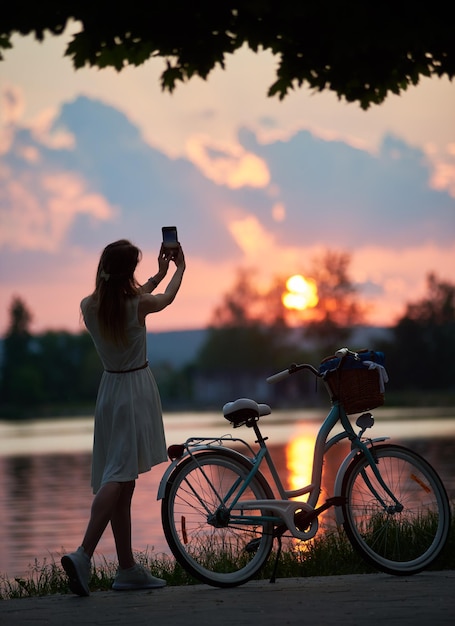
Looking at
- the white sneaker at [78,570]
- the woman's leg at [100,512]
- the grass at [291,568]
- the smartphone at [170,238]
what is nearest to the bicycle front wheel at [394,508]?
the grass at [291,568]

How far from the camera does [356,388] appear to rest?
7.17 meters

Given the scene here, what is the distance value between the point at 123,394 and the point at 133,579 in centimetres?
102

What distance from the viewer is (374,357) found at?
722cm

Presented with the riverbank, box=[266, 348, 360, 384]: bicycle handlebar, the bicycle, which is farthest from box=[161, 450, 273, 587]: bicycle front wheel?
box=[266, 348, 360, 384]: bicycle handlebar

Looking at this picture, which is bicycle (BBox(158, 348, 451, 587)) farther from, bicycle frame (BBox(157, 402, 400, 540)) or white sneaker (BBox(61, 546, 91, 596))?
white sneaker (BBox(61, 546, 91, 596))

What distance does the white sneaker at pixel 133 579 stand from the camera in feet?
22.9

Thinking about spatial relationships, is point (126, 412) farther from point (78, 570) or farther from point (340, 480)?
point (340, 480)

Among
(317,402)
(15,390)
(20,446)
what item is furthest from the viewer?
(15,390)

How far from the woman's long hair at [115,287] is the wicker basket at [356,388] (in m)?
1.21

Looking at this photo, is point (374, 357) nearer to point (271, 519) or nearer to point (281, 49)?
point (271, 519)

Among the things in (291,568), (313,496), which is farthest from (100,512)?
(291,568)

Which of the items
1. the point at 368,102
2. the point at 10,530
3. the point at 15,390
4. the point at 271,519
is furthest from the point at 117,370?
the point at 15,390

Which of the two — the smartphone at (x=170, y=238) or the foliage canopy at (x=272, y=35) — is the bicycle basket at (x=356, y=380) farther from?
the foliage canopy at (x=272, y=35)

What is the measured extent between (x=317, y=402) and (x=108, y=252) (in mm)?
108649
